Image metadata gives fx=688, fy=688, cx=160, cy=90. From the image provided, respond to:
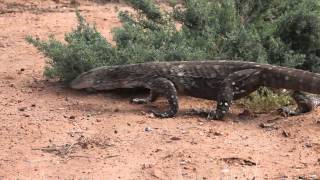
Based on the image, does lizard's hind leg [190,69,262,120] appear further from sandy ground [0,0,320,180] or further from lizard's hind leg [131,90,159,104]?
lizard's hind leg [131,90,159,104]

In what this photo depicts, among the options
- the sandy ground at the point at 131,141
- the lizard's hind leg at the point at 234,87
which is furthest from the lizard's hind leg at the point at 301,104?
the lizard's hind leg at the point at 234,87

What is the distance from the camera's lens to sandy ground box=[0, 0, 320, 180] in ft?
19.3

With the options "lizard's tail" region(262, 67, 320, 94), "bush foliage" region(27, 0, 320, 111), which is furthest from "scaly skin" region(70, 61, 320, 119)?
"bush foliage" region(27, 0, 320, 111)

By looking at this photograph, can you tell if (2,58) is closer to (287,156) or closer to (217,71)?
(217,71)

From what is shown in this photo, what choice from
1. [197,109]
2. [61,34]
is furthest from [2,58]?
[197,109]

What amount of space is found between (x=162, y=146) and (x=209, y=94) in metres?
1.34

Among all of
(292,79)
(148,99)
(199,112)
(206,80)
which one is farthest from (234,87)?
(148,99)

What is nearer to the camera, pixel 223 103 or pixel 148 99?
pixel 223 103

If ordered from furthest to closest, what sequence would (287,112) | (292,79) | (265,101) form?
(265,101), (287,112), (292,79)

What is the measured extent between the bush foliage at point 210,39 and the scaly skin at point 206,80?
60cm

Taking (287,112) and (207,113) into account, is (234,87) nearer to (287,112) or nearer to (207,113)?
(207,113)

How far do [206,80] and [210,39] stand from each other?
1.15 meters

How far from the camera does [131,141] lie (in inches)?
260

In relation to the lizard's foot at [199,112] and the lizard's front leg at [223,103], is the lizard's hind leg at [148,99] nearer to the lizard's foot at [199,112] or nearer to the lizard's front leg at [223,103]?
the lizard's foot at [199,112]
